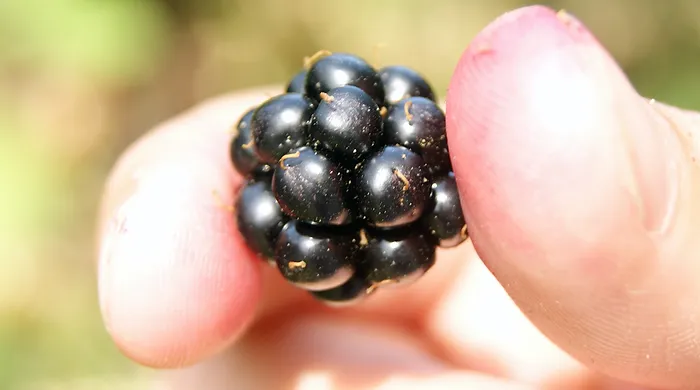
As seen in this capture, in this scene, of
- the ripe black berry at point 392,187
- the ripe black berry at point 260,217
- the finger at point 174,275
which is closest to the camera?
the ripe black berry at point 392,187

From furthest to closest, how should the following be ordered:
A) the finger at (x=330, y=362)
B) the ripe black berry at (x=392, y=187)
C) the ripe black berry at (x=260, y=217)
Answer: the finger at (x=330, y=362) → the ripe black berry at (x=260, y=217) → the ripe black berry at (x=392, y=187)

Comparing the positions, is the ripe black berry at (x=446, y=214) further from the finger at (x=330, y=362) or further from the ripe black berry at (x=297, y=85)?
the finger at (x=330, y=362)

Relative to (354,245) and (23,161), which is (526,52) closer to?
(354,245)

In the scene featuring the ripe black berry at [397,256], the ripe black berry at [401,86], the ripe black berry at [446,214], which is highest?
the ripe black berry at [401,86]

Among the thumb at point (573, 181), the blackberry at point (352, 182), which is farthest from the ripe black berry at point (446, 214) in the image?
the thumb at point (573, 181)

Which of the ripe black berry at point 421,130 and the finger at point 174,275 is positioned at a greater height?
the ripe black berry at point 421,130

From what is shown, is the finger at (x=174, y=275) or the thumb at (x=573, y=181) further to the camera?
the finger at (x=174, y=275)

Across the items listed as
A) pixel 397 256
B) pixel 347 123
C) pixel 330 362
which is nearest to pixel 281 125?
pixel 347 123
